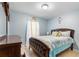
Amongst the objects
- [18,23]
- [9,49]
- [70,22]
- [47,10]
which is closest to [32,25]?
[18,23]

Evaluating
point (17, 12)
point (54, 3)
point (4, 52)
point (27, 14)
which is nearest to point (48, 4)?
point (54, 3)

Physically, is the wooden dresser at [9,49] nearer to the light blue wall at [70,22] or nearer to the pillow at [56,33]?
the light blue wall at [70,22]

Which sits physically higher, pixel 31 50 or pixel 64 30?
pixel 64 30

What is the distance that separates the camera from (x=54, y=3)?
8.21ft

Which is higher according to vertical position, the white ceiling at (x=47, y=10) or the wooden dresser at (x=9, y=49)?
the white ceiling at (x=47, y=10)

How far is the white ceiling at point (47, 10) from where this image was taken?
233cm

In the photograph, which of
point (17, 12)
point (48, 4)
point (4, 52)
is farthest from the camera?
point (48, 4)

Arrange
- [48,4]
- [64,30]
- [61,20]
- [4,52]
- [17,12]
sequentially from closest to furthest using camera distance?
1. [4,52]
2. [17,12]
3. [48,4]
4. [61,20]
5. [64,30]

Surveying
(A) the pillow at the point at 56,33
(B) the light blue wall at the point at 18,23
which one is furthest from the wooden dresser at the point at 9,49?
(A) the pillow at the point at 56,33

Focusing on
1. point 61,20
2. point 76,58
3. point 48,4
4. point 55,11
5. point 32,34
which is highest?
point 48,4

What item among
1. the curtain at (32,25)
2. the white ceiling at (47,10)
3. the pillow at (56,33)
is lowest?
the pillow at (56,33)

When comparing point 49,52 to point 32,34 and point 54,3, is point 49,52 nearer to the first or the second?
point 32,34

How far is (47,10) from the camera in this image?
255cm

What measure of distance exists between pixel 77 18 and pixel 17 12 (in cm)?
207
